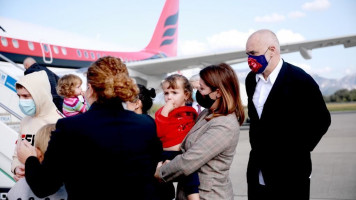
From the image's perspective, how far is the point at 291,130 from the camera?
79.7 inches

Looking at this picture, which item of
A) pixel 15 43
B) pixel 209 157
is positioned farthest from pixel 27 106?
pixel 15 43

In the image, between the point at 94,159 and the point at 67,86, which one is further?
the point at 67,86

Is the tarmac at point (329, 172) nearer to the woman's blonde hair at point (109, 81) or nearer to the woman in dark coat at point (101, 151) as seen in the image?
the woman in dark coat at point (101, 151)

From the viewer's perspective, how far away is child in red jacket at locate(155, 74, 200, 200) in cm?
199

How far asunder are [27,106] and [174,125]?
0.98m

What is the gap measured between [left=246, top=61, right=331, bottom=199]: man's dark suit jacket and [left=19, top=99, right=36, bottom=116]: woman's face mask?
1.50 meters

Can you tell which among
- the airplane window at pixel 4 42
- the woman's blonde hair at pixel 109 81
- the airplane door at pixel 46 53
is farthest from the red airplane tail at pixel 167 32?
the woman's blonde hair at pixel 109 81

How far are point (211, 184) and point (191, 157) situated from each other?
22 centimetres

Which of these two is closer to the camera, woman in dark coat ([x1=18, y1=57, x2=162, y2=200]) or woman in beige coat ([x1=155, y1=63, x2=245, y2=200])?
woman in dark coat ([x1=18, y1=57, x2=162, y2=200])

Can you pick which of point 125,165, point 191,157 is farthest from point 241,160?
point 125,165

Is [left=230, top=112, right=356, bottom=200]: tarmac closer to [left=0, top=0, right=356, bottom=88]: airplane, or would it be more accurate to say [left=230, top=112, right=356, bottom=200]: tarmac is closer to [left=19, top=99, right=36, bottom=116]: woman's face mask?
[left=19, top=99, right=36, bottom=116]: woman's face mask

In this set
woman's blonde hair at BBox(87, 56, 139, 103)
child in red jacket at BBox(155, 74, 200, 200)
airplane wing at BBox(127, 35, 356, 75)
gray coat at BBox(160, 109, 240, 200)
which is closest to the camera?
woman's blonde hair at BBox(87, 56, 139, 103)

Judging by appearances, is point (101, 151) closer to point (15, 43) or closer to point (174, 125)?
point (174, 125)

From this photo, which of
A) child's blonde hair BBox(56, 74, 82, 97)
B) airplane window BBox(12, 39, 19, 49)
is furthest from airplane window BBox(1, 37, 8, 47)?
child's blonde hair BBox(56, 74, 82, 97)
